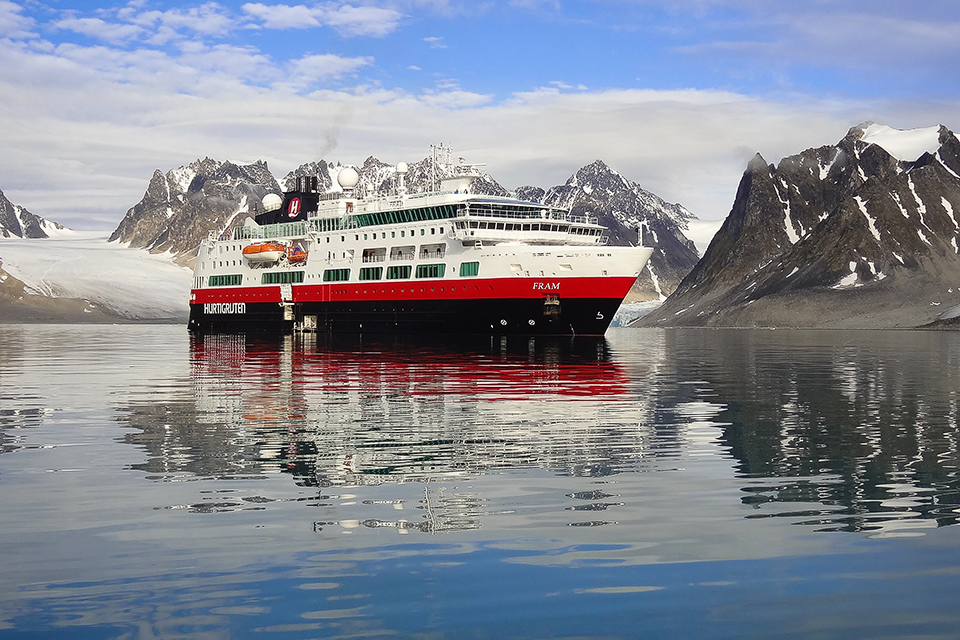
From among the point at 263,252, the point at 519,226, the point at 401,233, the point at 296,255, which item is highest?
the point at 519,226

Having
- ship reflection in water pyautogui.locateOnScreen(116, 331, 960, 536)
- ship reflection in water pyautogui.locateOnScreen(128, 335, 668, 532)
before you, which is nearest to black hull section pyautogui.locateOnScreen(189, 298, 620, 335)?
ship reflection in water pyautogui.locateOnScreen(128, 335, 668, 532)

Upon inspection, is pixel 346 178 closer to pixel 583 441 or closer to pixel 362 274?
pixel 362 274

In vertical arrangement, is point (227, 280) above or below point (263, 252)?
below

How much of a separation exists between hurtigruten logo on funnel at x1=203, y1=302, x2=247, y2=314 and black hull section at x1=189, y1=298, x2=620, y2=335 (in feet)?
7.16

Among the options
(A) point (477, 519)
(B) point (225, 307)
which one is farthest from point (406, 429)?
(B) point (225, 307)

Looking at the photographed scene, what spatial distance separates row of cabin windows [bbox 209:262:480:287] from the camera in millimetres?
93312

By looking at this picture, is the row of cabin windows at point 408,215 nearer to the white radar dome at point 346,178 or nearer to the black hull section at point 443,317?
the black hull section at point 443,317

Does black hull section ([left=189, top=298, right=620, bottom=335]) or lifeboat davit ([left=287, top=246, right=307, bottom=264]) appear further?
lifeboat davit ([left=287, top=246, right=307, bottom=264])

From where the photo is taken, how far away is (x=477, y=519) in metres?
14.6

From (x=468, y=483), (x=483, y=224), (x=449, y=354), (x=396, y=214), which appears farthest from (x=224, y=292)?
(x=468, y=483)

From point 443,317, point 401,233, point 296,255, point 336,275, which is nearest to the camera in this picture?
point 443,317

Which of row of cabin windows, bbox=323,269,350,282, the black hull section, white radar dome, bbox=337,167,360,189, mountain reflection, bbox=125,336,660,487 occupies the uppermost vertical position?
white radar dome, bbox=337,167,360,189

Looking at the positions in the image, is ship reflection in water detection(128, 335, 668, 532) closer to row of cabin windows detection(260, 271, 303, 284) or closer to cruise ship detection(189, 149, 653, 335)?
cruise ship detection(189, 149, 653, 335)

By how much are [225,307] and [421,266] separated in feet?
118
